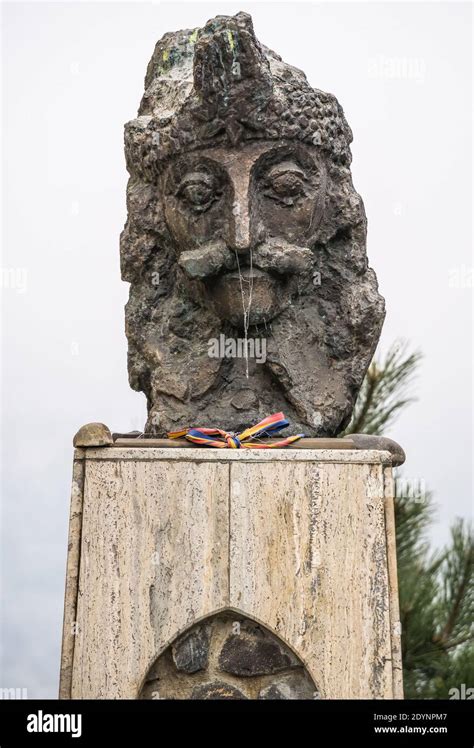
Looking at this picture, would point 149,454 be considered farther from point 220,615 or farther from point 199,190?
point 199,190

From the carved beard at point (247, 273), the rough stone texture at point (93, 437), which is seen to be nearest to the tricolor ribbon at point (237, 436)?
the rough stone texture at point (93, 437)

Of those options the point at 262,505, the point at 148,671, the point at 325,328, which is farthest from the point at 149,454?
the point at 325,328

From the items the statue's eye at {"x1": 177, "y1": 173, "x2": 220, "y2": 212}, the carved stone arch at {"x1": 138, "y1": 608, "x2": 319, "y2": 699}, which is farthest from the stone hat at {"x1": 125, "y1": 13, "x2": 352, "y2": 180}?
the carved stone arch at {"x1": 138, "y1": 608, "x2": 319, "y2": 699}

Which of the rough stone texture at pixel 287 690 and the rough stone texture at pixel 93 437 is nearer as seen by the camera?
the rough stone texture at pixel 287 690

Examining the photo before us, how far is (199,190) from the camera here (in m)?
5.14

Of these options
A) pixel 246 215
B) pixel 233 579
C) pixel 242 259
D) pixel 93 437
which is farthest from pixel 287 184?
pixel 233 579

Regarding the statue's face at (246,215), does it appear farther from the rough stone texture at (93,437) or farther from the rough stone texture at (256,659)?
the rough stone texture at (256,659)

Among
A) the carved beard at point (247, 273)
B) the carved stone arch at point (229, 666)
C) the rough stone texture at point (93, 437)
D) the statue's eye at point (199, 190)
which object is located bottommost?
the carved stone arch at point (229, 666)

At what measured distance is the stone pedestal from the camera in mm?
4523

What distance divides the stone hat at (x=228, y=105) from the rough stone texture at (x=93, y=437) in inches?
46.4

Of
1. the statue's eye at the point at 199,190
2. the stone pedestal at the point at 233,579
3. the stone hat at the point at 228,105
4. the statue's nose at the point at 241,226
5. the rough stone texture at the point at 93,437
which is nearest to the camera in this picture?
the stone pedestal at the point at 233,579

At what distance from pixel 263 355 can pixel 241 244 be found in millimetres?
518

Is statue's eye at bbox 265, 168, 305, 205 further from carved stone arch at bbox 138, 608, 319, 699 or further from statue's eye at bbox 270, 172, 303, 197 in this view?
carved stone arch at bbox 138, 608, 319, 699

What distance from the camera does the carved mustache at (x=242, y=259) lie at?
511cm
